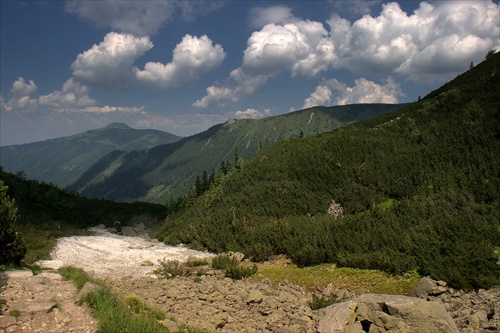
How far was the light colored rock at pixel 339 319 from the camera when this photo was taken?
9594mm

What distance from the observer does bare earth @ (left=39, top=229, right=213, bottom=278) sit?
59.3 ft

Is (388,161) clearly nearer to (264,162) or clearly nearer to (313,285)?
Answer: (264,162)

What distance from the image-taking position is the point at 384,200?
25.8m

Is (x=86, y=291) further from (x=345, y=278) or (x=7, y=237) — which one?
(x=345, y=278)

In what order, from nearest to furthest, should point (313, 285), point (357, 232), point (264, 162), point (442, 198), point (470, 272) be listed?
point (470, 272) → point (313, 285) → point (357, 232) → point (442, 198) → point (264, 162)

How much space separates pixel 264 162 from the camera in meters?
38.8

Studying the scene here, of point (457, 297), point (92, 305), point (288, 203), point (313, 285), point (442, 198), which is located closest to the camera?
point (92, 305)

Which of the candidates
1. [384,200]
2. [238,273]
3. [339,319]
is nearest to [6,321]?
[339,319]

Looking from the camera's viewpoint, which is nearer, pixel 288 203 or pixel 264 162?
pixel 288 203

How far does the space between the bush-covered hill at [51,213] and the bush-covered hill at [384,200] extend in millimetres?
11195

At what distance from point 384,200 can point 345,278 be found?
43.2 feet

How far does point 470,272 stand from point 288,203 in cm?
1859

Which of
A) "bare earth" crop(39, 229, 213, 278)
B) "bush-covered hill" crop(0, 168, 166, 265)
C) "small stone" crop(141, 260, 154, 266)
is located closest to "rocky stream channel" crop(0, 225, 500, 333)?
"bare earth" crop(39, 229, 213, 278)

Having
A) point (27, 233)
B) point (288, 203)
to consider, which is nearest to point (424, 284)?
point (288, 203)
